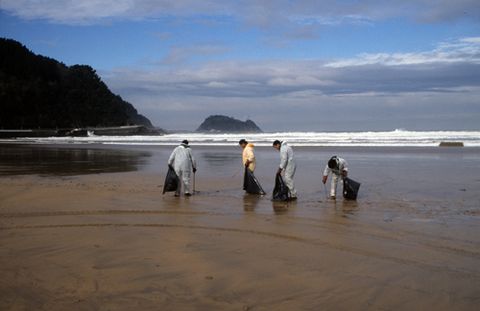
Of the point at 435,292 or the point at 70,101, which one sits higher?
the point at 70,101

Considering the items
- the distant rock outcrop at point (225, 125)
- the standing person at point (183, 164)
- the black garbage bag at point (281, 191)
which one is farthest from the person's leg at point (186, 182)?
the distant rock outcrop at point (225, 125)

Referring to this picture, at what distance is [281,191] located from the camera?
12414 millimetres

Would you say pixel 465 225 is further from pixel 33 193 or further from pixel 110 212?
pixel 33 193

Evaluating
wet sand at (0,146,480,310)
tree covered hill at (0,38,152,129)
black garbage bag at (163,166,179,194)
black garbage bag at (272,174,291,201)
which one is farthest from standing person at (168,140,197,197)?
tree covered hill at (0,38,152,129)

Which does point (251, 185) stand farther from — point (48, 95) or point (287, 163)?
point (48, 95)

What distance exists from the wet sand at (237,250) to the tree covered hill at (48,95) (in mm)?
75442

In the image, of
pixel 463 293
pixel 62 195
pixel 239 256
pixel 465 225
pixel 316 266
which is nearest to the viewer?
pixel 463 293

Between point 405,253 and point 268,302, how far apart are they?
2.87 m

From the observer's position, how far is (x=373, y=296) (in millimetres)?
5270

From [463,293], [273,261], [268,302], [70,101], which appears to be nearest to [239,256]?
[273,261]

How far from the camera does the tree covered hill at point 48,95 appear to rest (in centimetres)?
8306

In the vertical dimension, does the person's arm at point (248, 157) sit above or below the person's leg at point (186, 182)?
above

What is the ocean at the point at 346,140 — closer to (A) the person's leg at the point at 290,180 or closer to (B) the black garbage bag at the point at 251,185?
(B) the black garbage bag at the point at 251,185

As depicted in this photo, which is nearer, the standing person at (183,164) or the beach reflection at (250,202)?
the beach reflection at (250,202)
